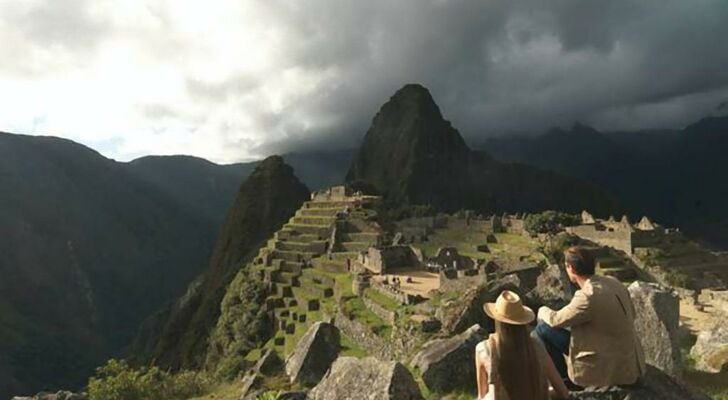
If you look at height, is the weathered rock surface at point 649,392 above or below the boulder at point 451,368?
above

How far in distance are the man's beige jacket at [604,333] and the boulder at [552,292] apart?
6175mm

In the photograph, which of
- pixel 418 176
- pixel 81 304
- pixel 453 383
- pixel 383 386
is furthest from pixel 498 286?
pixel 81 304

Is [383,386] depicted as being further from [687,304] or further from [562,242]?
[562,242]

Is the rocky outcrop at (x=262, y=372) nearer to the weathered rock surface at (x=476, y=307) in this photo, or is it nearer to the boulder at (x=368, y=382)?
the boulder at (x=368, y=382)

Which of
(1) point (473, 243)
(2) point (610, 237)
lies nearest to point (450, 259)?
(1) point (473, 243)

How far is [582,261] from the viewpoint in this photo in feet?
19.2

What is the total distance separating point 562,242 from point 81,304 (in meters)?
200

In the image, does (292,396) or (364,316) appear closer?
(292,396)

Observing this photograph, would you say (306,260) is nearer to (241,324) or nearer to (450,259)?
(241,324)

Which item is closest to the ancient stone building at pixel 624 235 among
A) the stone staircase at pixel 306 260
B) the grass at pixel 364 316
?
the stone staircase at pixel 306 260

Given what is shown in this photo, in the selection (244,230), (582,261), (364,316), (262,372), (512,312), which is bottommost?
(364,316)

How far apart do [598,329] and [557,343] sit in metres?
0.72

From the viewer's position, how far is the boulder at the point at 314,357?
1269 cm

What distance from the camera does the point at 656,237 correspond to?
145ft
